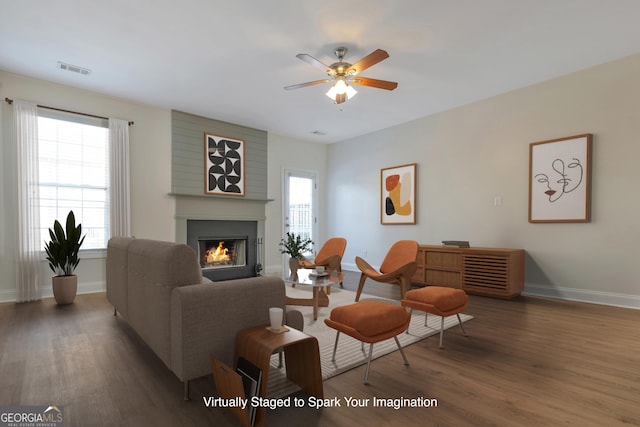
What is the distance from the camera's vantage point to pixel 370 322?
6.88ft

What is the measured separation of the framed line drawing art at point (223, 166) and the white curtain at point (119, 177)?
1.24 metres

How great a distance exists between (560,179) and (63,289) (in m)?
6.44

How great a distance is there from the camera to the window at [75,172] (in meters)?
4.36

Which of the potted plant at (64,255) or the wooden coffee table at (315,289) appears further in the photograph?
the potted plant at (64,255)

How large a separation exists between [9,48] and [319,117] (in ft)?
13.3

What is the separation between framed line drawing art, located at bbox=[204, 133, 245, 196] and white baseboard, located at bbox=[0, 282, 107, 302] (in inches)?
84.5

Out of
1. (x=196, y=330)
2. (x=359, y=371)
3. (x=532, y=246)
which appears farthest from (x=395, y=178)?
(x=196, y=330)

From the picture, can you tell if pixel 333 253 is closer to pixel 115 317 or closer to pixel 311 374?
pixel 115 317

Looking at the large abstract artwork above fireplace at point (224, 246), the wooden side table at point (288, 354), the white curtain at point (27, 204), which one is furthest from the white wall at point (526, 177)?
the white curtain at point (27, 204)

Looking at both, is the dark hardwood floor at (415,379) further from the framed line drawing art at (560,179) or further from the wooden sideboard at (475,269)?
the framed line drawing art at (560,179)

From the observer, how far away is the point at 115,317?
348cm

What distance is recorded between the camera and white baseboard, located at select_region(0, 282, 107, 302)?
4.10m

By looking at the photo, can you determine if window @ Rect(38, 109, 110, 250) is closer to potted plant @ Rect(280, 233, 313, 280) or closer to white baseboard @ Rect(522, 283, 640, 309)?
potted plant @ Rect(280, 233, 313, 280)

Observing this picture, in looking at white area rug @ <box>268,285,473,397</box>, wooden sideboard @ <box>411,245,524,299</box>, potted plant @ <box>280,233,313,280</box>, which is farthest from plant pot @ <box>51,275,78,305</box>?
wooden sideboard @ <box>411,245,524,299</box>
